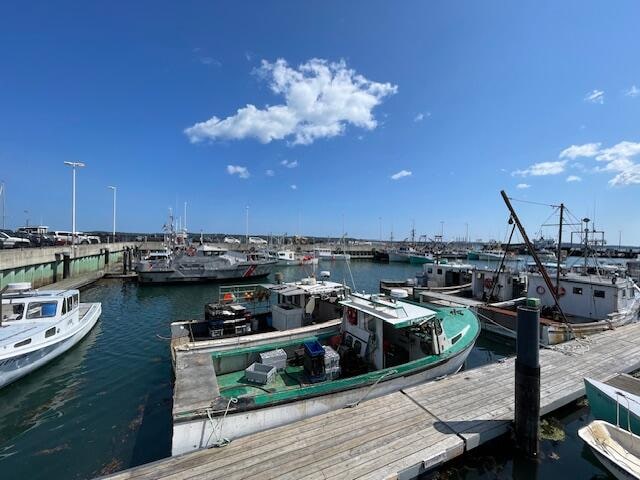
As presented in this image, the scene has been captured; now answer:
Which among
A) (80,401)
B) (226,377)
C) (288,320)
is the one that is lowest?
(80,401)

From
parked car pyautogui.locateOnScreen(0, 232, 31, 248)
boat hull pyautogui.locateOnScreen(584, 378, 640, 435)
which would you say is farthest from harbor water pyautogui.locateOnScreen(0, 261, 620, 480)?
parked car pyautogui.locateOnScreen(0, 232, 31, 248)

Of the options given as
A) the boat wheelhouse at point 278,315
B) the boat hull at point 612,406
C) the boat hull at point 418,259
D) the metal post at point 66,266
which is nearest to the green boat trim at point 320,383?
the boat wheelhouse at point 278,315

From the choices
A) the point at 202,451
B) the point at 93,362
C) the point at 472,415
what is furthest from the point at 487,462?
the point at 93,362

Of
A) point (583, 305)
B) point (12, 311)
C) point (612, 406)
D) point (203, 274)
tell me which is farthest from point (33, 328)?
point (583, 305)

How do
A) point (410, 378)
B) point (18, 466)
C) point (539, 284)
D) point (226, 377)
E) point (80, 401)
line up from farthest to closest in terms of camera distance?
point (539, 284) < point (80, 401) < point (226, 377) < point (410, 378) < point (18, 466)

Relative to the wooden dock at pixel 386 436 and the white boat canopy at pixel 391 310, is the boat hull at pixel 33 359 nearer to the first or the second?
the wooden dock at pixel 386 436

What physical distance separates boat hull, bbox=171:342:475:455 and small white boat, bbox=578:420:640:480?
352 centimetres

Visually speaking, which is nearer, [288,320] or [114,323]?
[288,320]

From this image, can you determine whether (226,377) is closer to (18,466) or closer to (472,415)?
(18,466)

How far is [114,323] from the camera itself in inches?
722

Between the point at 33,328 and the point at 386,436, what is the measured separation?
12.9 m

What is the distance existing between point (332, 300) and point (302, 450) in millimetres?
6945

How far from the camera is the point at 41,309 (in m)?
12.2

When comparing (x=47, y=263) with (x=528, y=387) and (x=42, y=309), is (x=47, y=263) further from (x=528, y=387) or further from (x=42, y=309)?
(x=528, y=387)
